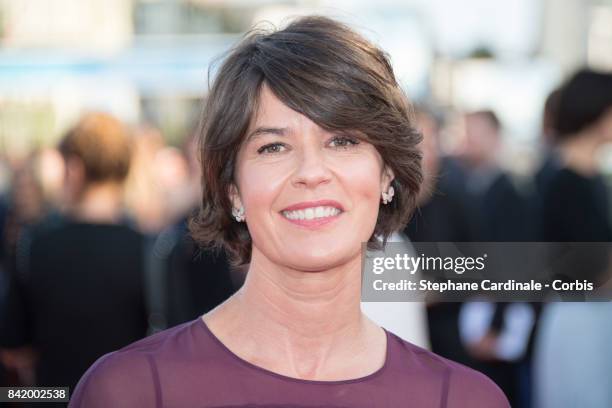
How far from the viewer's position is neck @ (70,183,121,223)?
3197 mm

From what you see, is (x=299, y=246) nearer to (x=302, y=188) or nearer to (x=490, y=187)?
(x=302, y=188)

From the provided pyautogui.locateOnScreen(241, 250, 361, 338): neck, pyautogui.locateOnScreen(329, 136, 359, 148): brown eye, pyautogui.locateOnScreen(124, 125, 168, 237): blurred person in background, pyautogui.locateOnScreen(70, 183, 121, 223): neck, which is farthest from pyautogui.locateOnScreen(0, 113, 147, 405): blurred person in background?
pyautogui.locateOnScreen(329, 136, 359, 148): brown eye

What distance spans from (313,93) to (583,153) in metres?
2.17

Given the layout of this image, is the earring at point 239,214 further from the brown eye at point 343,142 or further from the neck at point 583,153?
the neck at point 583,153

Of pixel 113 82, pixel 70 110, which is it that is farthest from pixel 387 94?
pixel 113 82

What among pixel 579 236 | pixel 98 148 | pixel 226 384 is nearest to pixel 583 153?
pixel 579 236

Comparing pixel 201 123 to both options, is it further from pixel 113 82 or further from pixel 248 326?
pixel 113 82

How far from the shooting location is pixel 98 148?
10.7 feet

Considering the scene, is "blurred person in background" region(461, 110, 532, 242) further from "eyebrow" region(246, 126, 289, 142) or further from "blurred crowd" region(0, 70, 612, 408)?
"eyebrow" region(246, 126, 289, 142)

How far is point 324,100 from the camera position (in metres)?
1.74

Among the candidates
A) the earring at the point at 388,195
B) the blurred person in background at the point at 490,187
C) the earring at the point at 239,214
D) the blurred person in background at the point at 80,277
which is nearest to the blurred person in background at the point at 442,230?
the blurred person in background at the point at 490,187

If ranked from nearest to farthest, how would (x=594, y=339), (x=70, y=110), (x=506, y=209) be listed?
(x=594, y=339) → (x=506, y=209) → (x=70, y=110)

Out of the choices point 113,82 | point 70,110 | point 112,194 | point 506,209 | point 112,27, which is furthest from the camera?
point 112,27

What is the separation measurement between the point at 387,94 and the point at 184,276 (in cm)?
168
